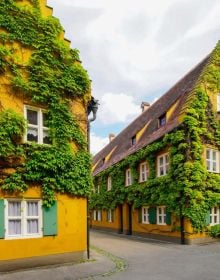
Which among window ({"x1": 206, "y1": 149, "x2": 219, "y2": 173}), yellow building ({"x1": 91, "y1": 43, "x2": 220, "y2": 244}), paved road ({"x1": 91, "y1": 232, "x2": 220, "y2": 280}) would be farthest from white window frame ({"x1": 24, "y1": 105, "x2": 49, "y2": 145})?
window ({"x1": 206, "y1": 149, "x2": 219, "y2": 173})

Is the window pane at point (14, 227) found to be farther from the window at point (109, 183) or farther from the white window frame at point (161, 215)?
the window at point (109, 183)

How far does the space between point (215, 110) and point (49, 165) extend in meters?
14.5

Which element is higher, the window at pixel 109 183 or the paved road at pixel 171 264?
the window at pixel 109 183

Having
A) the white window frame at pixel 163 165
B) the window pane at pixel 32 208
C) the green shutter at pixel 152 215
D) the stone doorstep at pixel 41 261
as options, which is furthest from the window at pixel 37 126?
the green shutter at pixel 152 215

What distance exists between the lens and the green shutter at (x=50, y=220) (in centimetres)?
1334

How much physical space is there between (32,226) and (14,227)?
721 mm

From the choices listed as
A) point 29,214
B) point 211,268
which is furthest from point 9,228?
point 211,268

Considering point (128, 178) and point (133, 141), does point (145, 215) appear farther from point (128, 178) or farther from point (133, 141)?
point (133, 141)

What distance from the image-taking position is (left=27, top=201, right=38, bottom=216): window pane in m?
13.2

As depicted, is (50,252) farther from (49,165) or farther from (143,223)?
(143,223)

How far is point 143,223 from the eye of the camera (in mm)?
27203

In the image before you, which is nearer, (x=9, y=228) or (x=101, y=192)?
(x=9, y=228)

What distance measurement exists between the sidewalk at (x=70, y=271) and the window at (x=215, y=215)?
1025 centimetres

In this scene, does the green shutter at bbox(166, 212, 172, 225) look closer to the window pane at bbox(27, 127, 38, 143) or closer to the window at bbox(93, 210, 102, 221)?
the window pane at bbox(27, 127, 38, 143)
